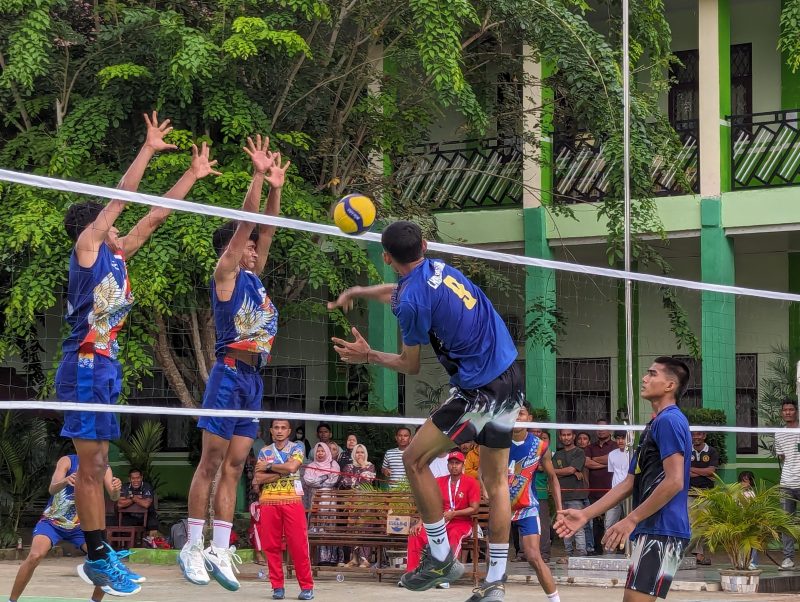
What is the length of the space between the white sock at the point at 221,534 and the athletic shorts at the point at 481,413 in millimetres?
1779

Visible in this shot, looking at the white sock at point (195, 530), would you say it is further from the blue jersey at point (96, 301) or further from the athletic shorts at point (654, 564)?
the athletic shorts at point (654, 564)

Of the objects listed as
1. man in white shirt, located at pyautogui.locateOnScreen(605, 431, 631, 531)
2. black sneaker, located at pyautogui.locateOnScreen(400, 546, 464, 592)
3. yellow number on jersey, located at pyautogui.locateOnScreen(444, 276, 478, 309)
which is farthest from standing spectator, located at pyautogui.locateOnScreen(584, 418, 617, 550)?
yellow number on jersey, located at pyautogui.locateOnScreen(444, 276, 478, 309)

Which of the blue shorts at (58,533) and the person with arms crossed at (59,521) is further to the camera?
the blue shorts at (58,533)

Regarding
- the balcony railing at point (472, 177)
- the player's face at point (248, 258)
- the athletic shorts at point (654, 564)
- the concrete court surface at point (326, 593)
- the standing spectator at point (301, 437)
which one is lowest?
the concrete court surface at point (326, 593)

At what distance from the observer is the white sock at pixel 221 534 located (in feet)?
29.3

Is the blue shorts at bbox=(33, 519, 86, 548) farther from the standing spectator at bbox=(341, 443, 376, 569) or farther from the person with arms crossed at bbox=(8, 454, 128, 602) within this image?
the standing spectator at bbox=(341, 443, 376, 569)

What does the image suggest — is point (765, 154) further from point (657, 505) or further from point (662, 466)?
point (657, 505)

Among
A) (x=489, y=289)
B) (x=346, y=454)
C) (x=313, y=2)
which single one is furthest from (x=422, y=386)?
(x=313, y=2)

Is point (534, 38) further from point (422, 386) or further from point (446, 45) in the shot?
point (422, 386)

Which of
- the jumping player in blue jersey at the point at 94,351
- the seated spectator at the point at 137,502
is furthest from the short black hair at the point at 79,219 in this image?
the seated spectator at the point at 137,502

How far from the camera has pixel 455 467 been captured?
51.1 feet

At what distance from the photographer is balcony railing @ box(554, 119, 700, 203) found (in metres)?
21.6

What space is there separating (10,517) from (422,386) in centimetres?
697

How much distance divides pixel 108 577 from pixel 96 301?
1753mm
